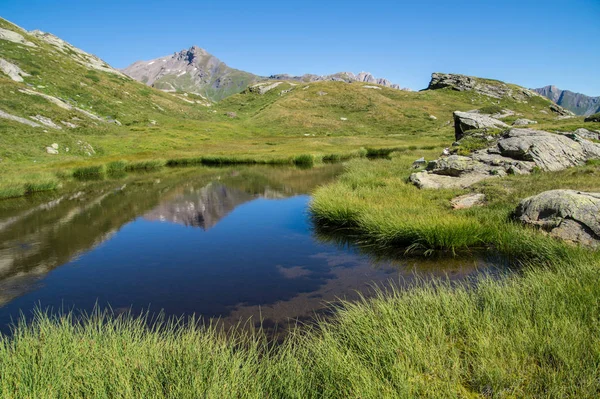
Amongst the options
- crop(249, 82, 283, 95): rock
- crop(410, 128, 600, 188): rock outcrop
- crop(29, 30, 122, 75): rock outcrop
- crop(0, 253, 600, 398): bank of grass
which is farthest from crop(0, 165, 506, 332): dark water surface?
crop(249, 82, 283, 95): rock

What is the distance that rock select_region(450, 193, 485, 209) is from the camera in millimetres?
16172

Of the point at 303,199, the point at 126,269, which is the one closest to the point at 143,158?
the point at 303,199

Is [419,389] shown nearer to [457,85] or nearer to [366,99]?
[366,99]

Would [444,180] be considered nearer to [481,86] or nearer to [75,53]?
[75,53]

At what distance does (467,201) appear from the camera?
16750 millimetres

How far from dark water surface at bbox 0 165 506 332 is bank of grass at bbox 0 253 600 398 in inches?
137

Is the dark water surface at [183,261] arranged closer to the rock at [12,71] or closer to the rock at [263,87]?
the rock at [12,71]

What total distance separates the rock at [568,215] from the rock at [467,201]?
3472 mm

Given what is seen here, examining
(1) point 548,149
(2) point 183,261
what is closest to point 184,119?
(1) point 548,149

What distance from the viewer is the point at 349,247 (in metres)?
14.2

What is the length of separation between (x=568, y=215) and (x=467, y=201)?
577 cm

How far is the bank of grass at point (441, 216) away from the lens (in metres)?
12.1

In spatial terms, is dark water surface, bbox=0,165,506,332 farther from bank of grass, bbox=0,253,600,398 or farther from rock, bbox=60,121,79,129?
rock, bbox=60,121,79,129

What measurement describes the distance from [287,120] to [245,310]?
293ft
